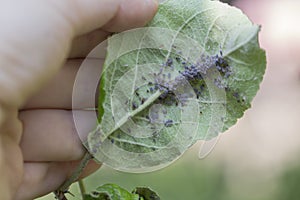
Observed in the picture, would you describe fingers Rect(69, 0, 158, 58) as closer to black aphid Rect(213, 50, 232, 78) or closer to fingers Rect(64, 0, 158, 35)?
fingers Rect(64, 0, 158, 35)

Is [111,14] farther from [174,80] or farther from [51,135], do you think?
[51,135]

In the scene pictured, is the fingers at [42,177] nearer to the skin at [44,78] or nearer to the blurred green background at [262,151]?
the skin at [44,78]

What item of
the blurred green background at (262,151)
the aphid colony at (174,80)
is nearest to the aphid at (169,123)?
the aphid colony at (174,80)

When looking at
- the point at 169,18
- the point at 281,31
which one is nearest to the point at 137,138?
the point at 169,18

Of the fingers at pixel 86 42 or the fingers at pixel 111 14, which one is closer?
the fingers at pixel 111 14

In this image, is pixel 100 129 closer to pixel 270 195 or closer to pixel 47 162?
pixel 47 162

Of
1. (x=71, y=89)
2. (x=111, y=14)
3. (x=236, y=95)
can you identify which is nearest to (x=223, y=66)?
(x=236, y=95)
